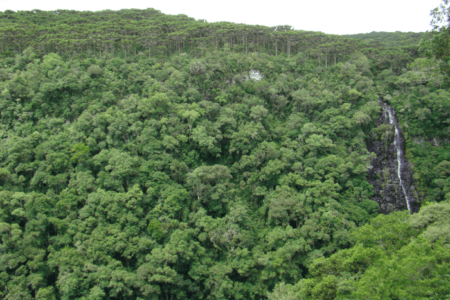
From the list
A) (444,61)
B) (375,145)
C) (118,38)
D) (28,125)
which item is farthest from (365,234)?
(118,38)

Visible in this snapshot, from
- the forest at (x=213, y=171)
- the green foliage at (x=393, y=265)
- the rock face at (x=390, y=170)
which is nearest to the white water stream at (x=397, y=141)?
the rock face at (x=390, y=170)

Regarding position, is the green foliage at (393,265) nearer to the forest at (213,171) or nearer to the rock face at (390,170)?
the forest at (213,171)

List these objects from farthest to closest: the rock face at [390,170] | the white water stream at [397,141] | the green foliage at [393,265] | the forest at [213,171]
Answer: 1. the white water stream at [397,141]
2. the rock face at [390,170]
3. the forest at [213,171]
4. the green foliage at [393,265]

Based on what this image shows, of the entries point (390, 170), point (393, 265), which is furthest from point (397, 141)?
point (393, 265)

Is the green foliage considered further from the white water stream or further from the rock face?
the white water stream

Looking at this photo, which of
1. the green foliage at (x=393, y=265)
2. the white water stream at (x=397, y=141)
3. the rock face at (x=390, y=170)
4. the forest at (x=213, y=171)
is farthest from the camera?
the white water stream at (x=397, y=141)

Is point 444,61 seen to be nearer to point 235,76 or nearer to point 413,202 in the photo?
point 413,202
